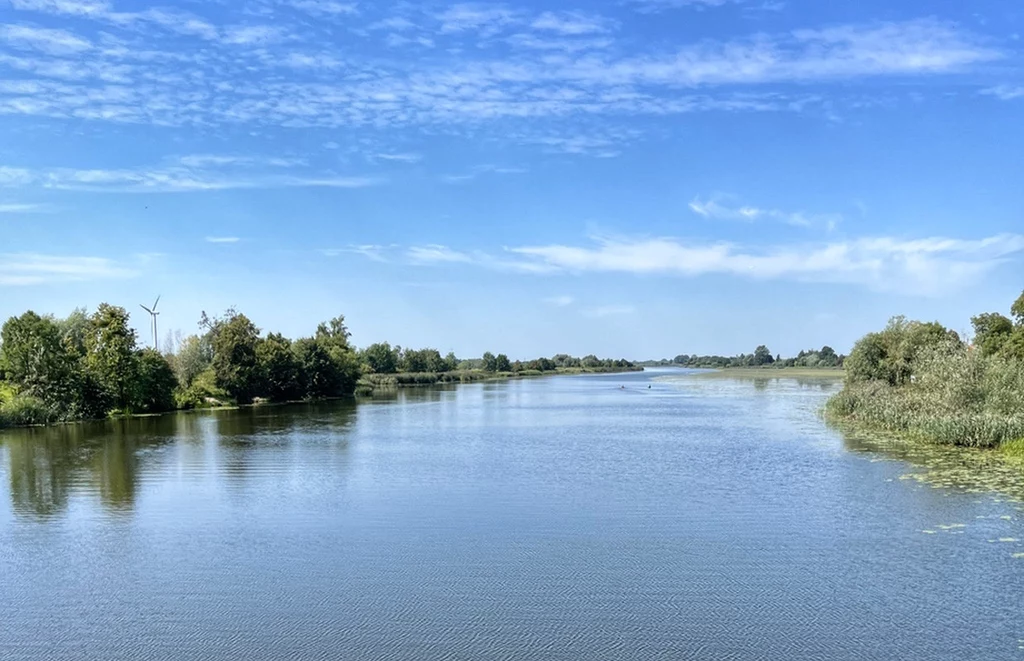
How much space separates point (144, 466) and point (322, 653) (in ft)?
59.6

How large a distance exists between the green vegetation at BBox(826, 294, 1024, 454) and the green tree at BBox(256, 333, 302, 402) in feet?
153

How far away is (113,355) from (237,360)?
49.5 feet

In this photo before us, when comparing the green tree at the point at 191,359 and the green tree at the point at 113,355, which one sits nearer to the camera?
the green tree at the point at 113,355

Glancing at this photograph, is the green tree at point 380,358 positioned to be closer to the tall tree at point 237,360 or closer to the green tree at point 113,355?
the tall tree at point 237,360

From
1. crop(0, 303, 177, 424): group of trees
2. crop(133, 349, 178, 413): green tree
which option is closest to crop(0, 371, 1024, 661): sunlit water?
crop(0, 303, 177, 424): group of trees

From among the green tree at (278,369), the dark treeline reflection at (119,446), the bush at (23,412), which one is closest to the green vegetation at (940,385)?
the dark treeline reflection at (119,446)

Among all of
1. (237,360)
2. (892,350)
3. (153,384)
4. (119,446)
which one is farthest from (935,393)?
(237,360)

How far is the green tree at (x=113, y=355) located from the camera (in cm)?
4888

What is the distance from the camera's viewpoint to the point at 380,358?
11775 centimetres

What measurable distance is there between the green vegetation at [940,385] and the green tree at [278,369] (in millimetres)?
46681

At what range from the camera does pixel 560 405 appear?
195ft

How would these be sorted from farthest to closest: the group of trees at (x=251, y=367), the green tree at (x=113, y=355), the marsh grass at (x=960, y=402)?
1. the group of trees at (x=251, y=367)
2. the green tree at (x=113, y=355)
3. the marsh grass at (x=960, y=402)

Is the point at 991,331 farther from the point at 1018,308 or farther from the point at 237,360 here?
the point at 237,360

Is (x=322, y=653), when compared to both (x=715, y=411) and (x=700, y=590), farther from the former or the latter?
(x=715, y=411)
